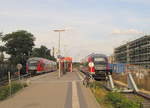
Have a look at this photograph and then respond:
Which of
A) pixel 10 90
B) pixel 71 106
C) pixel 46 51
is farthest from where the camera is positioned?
pixel 46 51

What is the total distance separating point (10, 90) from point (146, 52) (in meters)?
73.8

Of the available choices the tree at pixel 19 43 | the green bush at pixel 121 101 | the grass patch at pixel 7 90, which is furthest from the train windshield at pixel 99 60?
the tree at pixel 19 43

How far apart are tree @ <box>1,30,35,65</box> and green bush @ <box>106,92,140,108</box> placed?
62892mm

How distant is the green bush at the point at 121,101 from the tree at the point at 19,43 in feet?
206

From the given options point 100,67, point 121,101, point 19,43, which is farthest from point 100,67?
point 19,43

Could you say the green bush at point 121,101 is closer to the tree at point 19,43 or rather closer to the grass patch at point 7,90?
the grass patch at point 7,90

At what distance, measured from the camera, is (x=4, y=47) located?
77375mm

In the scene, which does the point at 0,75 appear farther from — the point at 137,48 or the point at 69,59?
the point at 137,48

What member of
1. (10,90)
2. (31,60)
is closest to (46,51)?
(31,60)

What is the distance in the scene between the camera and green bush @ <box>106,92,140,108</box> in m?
10.5

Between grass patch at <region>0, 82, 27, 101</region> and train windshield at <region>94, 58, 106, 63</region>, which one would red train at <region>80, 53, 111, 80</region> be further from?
grass patch at <region>0, 82, 27, 101</region>

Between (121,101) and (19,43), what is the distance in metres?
69.4

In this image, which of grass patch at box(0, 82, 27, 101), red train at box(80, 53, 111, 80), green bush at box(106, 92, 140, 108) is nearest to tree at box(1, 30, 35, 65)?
red train at box(80, 53, 111, 80)

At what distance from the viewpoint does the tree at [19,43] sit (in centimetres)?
7749
